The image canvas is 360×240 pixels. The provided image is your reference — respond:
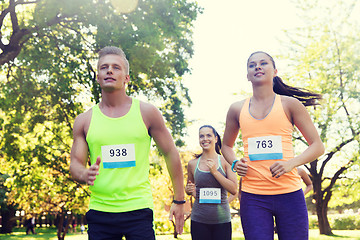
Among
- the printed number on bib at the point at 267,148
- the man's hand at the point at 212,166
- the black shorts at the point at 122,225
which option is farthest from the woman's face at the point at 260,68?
the man's hand at the point at 212,166

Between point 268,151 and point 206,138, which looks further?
point 206,138

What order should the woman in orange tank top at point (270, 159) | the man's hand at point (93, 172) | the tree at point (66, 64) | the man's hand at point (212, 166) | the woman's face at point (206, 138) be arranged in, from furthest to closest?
the tree at point (66, 64) < the woman's face at point (206, 138) < the man's hand at point (212, 166) < the woman in orange tank top at point (270, 159) < the man's hand at point (93, 172)

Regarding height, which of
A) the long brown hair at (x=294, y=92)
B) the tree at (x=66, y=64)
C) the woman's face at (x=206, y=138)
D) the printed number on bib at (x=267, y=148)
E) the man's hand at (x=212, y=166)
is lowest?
the printed number on bib at (x=267, y=148)

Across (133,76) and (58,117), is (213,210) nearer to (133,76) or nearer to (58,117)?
(133,76)

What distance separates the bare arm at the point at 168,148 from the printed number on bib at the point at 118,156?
0.80 ft

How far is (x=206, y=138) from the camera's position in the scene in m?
6.38

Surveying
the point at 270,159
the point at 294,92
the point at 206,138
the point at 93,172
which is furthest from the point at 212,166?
the point at 93,172

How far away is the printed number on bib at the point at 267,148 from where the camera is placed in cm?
372

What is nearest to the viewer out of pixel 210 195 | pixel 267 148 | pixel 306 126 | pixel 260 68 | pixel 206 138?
pixel 267 148

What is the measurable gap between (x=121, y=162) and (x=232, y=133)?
168cm

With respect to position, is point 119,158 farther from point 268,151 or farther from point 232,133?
point 232,133

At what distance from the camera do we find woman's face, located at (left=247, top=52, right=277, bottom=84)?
3992 millimetres

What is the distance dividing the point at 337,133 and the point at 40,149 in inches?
612

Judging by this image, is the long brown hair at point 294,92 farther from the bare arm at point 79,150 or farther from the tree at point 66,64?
the tree at point 66,64
